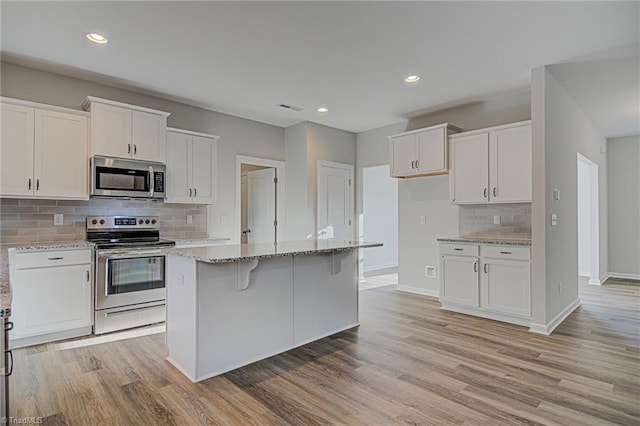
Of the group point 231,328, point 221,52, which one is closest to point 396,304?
point 231,328

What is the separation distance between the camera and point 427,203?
5.34 metres

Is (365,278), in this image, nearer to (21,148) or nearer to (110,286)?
(110,286)

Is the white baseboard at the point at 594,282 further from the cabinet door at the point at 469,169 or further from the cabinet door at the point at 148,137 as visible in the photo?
the cabinet door at the point at 148,137

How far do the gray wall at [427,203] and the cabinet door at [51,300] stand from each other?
13.9 feet

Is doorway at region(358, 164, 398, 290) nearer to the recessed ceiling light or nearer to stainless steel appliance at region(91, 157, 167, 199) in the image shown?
stainless steel appliance at region(91, 157, 167, 199)

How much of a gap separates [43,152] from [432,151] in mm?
4472

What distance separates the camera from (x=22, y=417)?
2.09 metres

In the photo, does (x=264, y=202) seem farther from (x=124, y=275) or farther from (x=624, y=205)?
(x=624, y=205)

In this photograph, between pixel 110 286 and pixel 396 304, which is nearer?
pixel 110 286

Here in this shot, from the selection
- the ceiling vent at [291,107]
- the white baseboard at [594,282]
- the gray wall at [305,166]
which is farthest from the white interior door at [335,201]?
the white baseboard at [594,282]

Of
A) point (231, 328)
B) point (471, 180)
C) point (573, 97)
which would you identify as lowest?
point (231, 328)

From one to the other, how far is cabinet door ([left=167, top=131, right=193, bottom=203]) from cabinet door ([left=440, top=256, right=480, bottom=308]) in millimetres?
3398

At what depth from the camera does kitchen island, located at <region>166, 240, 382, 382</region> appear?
8.53 feet

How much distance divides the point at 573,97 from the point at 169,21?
4.67 meters
